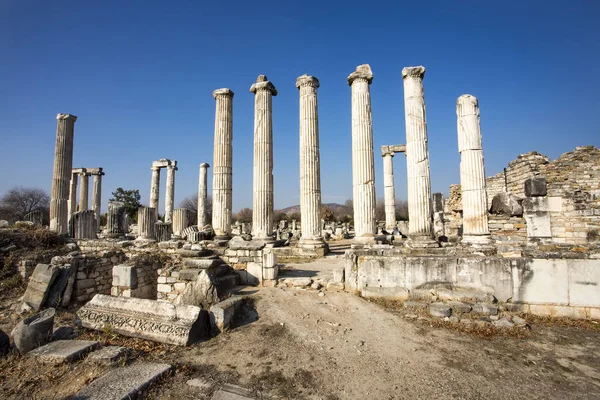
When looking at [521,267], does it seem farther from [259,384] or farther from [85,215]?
[85,215]

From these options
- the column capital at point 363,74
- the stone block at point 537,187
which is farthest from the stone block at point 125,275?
the stone block at point 537,187

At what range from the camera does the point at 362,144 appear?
1294 cm

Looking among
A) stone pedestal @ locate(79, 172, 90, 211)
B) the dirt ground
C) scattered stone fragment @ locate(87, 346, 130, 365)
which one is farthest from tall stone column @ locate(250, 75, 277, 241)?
stone pedestal @ locate(79, 172, 90, 211)

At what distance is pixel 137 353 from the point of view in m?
4.26

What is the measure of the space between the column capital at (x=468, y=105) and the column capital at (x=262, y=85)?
831 cm

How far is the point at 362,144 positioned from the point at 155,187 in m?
20.5

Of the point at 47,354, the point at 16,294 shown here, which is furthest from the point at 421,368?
the point at 16,294

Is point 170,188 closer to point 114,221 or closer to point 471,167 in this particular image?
point 114,221

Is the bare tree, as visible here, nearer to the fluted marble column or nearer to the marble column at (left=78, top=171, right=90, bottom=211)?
the marble column at (left=78, top=171, right=90, bottom=211)

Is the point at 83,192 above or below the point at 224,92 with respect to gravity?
below

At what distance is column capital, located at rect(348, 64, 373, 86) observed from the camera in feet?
42.0

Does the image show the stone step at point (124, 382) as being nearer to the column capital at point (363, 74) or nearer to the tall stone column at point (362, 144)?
the tall stone column at point (362, 144)

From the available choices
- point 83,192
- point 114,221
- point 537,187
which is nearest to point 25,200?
point 83,192

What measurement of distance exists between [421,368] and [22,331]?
19.0ft
